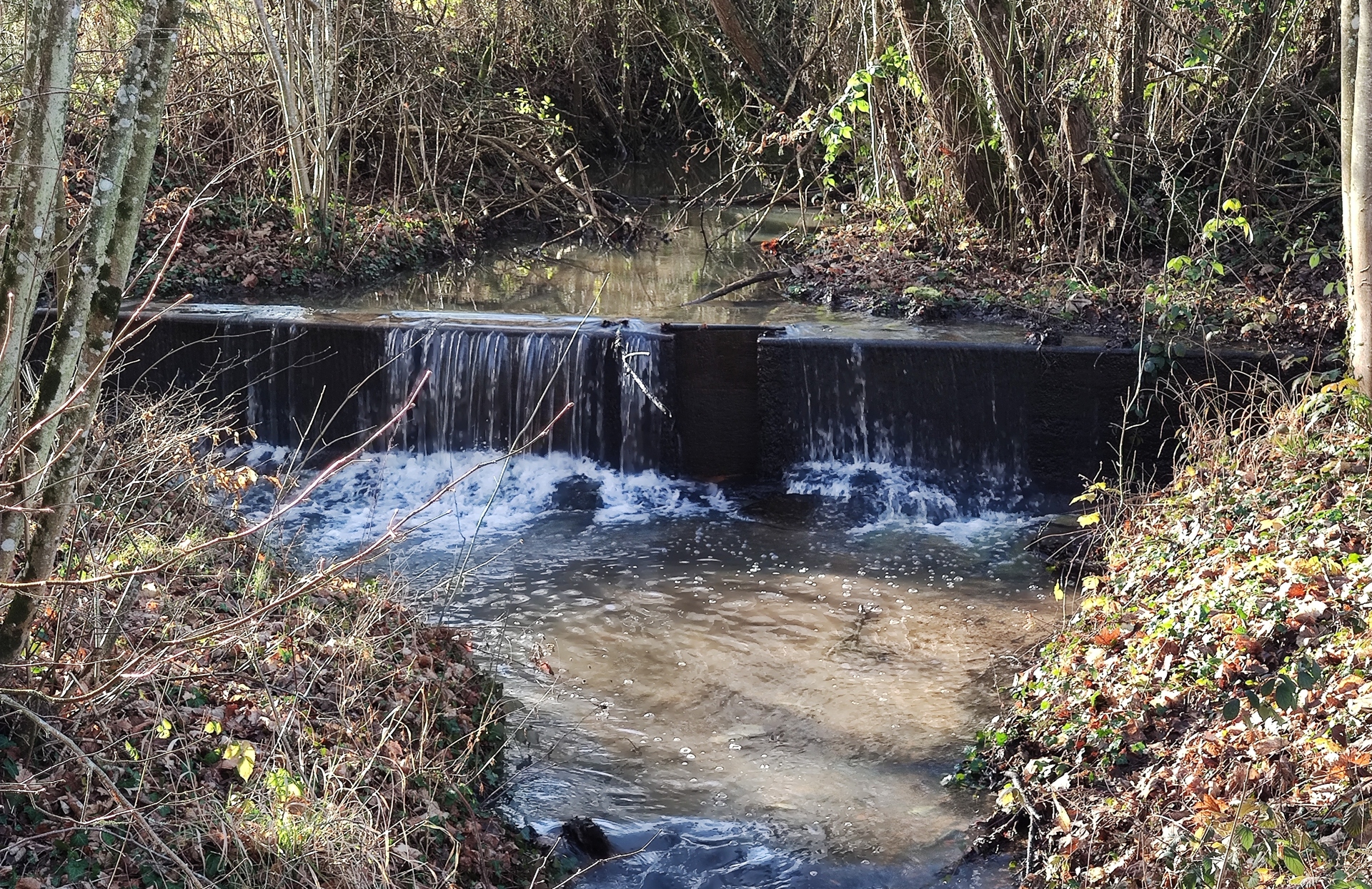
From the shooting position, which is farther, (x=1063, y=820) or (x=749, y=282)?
(x=749, y=282)

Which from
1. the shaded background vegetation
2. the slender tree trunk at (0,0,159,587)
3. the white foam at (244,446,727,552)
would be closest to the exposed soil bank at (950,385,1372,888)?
the shaded background vegetation

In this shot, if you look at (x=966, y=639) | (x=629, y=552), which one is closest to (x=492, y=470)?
(x=629, y=552)

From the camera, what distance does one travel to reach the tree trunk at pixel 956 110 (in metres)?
11.7

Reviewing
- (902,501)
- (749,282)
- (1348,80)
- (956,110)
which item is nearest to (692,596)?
(902,501)

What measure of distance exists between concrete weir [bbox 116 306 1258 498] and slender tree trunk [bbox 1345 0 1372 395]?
1.86m

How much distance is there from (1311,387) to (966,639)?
9.88 ft

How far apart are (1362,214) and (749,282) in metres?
6.38

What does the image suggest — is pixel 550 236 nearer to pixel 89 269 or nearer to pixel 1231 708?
pixel 89 269

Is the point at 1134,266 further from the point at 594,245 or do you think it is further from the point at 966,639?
the point at 594,245

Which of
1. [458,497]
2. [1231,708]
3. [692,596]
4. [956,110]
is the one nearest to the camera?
[1231,708]

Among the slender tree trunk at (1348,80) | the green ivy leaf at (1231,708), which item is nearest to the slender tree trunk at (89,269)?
the green ivy leaf at (1231,708)

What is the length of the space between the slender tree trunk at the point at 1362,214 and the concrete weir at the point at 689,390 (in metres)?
1.86

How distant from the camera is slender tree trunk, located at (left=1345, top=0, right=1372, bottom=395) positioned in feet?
22.2

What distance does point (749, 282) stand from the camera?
12.5 m
